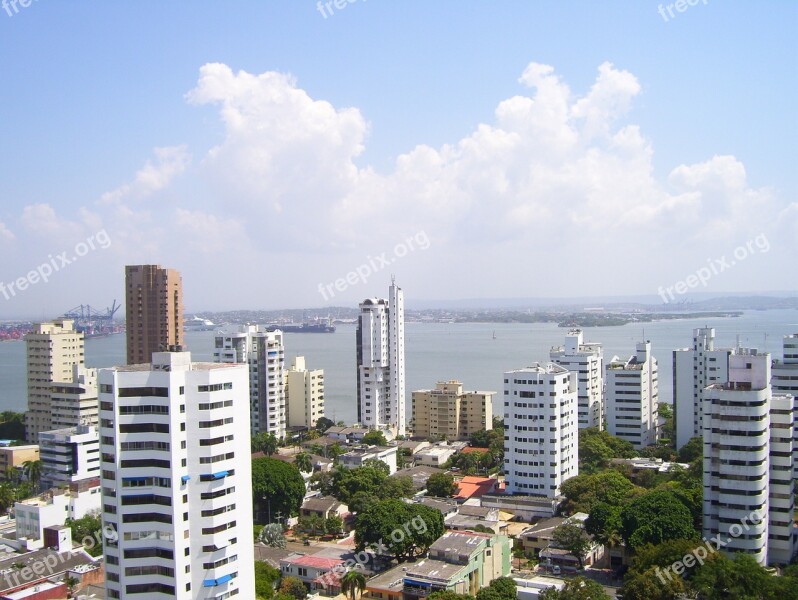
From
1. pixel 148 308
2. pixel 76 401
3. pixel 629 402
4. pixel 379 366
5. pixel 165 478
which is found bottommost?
pixel 629 402

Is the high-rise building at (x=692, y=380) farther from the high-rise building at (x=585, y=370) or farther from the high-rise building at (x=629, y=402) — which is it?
the high-rise building at (x=585, y=370)

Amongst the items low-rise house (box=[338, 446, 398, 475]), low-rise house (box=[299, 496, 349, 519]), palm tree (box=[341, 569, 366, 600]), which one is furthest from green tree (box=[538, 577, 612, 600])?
low-rise house (box=[338, 446, 398, 475])

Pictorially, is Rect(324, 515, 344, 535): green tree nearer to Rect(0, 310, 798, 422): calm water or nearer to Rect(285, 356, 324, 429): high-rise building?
Rect(285, 356, 324, 429): high-rise building

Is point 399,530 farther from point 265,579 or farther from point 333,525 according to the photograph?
point 333,525

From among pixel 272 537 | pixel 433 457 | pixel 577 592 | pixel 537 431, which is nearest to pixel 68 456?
pixel 272 537

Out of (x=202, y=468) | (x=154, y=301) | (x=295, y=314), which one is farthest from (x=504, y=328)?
(x=202, y=468)

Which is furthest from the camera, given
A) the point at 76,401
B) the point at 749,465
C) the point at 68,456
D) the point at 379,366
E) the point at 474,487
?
the point at 379,366

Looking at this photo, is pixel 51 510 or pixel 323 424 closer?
pixel 51 510

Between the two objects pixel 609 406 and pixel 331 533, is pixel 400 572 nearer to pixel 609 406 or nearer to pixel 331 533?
pixel 331 533

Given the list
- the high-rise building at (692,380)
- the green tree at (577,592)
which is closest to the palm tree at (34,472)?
the green tree at (577,592)
